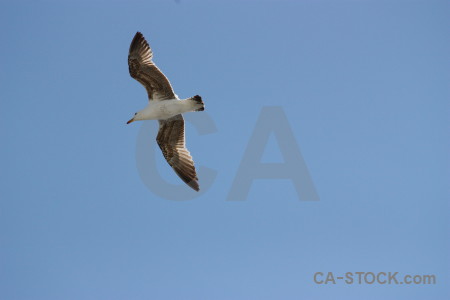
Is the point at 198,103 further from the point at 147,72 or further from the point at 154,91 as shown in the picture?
the point at 147,72

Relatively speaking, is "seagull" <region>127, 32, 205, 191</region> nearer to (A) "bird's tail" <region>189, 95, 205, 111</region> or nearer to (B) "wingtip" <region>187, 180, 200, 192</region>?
(A) "bird's tail" <region>189, 95, 205, 111</region>

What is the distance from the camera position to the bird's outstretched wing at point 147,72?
39.0ft

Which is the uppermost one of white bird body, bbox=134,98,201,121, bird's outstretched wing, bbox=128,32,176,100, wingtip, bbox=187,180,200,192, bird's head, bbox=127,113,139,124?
bird's outstretched wing, bbox=128,32,176,100

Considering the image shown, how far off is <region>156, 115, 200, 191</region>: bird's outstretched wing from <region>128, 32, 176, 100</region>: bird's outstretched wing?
42.9 inches

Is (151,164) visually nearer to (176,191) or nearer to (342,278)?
(176,191)

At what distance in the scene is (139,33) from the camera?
12273mm

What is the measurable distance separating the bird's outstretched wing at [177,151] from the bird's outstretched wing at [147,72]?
3.57ft

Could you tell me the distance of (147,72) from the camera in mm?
11891

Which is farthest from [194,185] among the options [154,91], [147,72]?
[147,72]

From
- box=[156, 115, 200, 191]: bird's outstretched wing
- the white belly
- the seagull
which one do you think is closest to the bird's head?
the seagull

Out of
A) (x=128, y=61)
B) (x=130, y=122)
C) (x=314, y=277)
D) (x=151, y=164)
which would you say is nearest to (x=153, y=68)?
(x=128, y=61)

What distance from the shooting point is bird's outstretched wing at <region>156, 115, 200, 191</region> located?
13.1 m

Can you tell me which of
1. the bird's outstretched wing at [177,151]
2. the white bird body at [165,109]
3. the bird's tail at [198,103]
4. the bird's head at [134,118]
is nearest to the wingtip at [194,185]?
the bird's outstretched wing at [177,151]

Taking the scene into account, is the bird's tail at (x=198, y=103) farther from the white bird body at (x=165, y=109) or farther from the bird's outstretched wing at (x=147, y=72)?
the bird's outstretched wing at (x=147, y=72)
